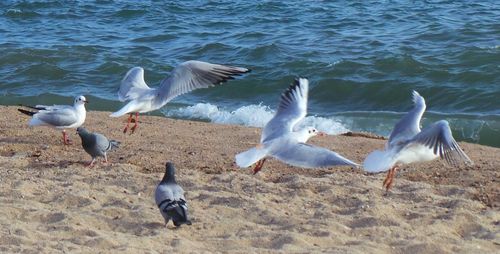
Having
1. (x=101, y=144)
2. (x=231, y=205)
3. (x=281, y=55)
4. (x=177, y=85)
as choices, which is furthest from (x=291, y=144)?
(x=281, y=55)

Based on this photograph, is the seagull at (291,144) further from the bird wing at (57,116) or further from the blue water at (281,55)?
the blue water at (281,55)

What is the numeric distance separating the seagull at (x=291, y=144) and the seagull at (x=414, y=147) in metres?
0.51

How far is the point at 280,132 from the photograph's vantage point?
24.3ft

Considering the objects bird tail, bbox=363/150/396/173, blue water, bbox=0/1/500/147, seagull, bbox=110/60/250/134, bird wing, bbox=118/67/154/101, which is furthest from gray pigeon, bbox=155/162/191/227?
blue water, bbox=0/1/500/147

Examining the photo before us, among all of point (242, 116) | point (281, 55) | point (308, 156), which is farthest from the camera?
point (281, 55)

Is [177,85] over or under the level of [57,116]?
over

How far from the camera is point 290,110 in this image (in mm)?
7738

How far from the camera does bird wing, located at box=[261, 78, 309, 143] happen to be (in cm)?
753

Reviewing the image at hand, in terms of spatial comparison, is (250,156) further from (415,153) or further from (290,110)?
(415,153)

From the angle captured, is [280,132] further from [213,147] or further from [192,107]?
[192,107]

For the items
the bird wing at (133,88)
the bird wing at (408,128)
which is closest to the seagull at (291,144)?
the bird wing at (408,128)

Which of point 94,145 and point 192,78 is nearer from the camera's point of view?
point 94,145

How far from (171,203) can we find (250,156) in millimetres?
730

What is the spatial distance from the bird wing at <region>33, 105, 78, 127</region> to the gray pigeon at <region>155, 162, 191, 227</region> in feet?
9.67
